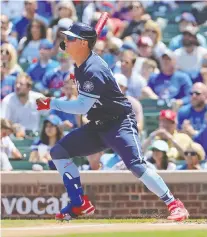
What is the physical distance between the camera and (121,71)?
508 inches

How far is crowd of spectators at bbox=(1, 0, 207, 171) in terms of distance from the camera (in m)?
11.3

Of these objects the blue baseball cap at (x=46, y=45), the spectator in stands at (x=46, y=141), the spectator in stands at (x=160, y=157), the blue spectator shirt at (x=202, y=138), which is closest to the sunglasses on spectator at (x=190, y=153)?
the spectator in stands at (x=160, y=157)

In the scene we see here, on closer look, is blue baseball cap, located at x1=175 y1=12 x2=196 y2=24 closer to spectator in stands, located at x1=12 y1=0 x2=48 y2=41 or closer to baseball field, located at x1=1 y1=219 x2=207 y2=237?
spectator in stands, located at x1=12 y1=0 x2=48 y2=41

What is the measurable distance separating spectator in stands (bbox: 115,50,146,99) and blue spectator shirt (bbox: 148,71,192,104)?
20 cm

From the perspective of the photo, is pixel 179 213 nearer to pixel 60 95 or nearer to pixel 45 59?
pixel 60 95

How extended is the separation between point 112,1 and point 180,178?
16.3 ft

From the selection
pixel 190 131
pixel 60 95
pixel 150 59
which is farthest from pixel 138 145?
pixel 150 59

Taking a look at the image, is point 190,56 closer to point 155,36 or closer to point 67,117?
point 155,36

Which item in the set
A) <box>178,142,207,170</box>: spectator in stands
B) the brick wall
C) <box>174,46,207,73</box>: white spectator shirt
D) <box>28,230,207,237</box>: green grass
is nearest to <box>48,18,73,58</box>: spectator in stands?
<box>174,46,207,73</box>: white spectator shirt

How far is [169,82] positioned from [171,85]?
59 millimetres

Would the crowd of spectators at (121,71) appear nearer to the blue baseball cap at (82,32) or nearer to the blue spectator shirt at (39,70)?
the blue spectator shirt at (39,70)

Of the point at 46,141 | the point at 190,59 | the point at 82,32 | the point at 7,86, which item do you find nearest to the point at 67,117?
the point at 46,141

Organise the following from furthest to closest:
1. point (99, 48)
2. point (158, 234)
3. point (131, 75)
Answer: point (99, 48)
point (131, 75)
point (158, 234)

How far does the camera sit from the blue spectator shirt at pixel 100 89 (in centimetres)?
772
